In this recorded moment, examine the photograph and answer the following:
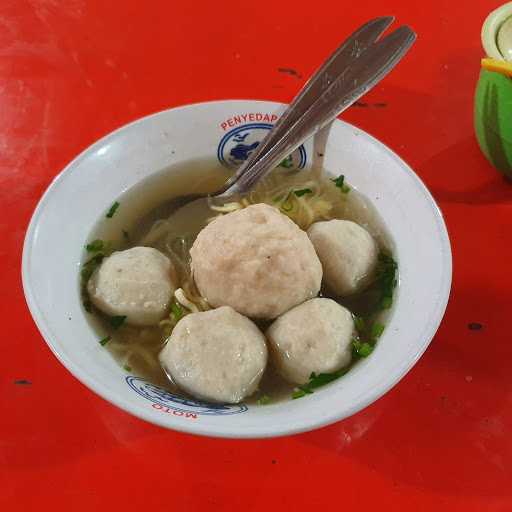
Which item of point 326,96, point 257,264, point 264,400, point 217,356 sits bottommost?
point 264,400

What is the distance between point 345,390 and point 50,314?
24.5 inches

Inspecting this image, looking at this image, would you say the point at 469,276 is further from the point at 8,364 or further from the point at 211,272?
the point at 8,364

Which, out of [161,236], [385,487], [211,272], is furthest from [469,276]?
[161,236]

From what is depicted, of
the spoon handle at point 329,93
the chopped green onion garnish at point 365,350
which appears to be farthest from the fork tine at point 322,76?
the chopped green onion garnish at point 365,350

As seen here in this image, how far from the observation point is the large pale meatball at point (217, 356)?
3.85ft

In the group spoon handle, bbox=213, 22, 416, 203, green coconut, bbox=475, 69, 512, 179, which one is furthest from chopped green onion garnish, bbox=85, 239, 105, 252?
green coconut, bbox=475, 69, 512, 179

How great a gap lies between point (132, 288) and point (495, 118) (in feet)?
3.90

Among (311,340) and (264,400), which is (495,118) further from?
(264,400)

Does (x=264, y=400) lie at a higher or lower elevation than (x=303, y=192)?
lower

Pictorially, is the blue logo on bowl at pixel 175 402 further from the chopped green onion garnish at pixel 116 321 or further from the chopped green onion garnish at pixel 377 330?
the chopped green onion garnish at pixel 377 330

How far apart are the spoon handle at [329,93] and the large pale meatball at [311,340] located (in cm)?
51

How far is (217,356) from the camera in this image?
3.88 ft

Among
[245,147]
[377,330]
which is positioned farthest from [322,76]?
[377,330]

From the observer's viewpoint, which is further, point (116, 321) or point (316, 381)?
point (116, 321)
